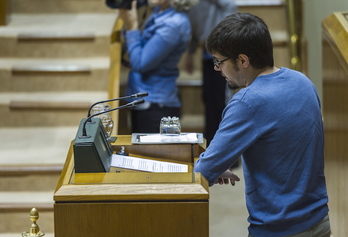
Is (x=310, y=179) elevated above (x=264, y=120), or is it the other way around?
(x=264, y=120)

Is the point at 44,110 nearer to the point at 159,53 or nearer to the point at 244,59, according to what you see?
the point at 159,53

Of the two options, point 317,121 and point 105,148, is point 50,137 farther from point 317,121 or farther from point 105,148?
point 317,121

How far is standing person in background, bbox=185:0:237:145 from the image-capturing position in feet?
17.4

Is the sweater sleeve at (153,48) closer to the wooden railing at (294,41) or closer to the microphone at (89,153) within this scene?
the wooden railing at (294,41)

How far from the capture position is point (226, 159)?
7.53 ft

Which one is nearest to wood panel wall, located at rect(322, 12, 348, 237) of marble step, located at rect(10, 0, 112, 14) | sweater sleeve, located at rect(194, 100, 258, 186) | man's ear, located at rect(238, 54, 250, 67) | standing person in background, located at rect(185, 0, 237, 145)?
man's ear, located at rect(238, 54, 250, 67)

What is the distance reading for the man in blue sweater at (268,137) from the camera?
89.0 inches

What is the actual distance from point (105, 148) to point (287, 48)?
364 cm

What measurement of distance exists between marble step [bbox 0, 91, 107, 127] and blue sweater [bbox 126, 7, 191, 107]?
1.46ft

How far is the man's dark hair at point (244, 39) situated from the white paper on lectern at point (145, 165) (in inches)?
19.8

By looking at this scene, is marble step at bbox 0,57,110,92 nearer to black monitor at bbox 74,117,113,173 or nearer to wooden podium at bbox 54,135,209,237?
black monitor at bbox 74,117,113,173

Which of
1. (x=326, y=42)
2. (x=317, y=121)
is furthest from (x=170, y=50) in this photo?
(x=317, y=121)

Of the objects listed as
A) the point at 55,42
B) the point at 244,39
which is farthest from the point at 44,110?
the point at 244,39

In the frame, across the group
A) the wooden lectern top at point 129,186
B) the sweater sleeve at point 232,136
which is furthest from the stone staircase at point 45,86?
the sweater sleeve at point 232,136
